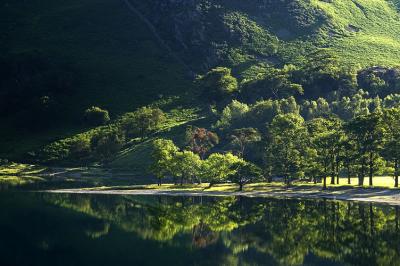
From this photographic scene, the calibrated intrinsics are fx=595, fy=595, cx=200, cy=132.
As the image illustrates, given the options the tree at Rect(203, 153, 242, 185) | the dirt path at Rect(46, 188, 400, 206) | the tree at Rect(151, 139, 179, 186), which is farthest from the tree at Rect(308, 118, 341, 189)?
the tree at Rect(151, 139, 179, 186)

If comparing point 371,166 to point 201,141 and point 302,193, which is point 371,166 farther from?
point 201,141

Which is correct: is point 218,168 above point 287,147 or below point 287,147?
below

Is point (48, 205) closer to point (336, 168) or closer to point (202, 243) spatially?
point (202, 243)

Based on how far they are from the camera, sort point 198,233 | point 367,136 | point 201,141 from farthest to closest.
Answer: point 201,141, point 367,136, point 198,233

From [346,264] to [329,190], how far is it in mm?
66489

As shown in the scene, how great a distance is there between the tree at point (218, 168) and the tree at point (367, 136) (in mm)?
30190

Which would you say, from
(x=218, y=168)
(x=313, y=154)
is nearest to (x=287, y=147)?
(x=313, y=154)

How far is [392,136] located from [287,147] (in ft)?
90.0

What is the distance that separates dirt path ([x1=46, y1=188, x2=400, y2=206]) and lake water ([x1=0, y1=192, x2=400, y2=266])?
28.3 feet

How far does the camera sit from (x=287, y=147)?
152 meters

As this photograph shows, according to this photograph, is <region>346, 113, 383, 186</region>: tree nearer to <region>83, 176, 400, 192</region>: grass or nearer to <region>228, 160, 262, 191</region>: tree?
<region>83, 176, 400, 192</region>: grass

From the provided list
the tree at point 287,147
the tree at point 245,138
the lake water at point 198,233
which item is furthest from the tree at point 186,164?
the lake water at point 198,233

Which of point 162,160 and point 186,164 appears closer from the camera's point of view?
point 186,164

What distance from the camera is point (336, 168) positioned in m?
143
